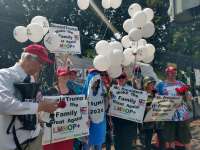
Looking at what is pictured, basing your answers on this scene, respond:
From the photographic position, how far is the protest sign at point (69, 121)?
19.7 ft

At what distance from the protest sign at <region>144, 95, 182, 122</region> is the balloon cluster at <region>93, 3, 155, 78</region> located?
905mm

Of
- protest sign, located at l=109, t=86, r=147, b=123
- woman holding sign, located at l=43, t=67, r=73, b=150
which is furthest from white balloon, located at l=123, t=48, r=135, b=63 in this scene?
woman holding sign, located at l=43, t=67, r=73, b=150

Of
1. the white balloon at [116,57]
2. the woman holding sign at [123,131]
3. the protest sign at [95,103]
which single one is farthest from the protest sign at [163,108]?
the protest sign at [95,103]

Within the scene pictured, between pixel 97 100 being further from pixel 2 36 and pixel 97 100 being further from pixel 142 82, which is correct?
pixel 2 36

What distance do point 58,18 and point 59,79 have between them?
23.2m

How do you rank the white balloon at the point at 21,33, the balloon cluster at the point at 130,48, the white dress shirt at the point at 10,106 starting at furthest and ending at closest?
the white balloon at the point at 21,33
the balloon cluster at the point at 130,48
the white dress shirt at the point at 10,106

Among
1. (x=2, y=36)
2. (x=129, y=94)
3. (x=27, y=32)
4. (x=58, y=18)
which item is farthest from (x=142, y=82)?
(x=58, y=18)

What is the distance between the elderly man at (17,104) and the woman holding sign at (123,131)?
330cm

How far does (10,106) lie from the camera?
4.20 metres

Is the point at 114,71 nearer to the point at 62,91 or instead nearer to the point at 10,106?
the point at 62,91

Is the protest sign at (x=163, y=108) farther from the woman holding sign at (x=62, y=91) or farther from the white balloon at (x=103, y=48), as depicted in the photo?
the woman holding sign at (x=62, y=91)

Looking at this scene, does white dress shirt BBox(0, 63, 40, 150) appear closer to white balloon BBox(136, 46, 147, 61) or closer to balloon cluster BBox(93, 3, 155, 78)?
balloon cluster BBox(93, 3, 155, 78)

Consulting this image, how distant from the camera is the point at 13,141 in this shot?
4.43 metres

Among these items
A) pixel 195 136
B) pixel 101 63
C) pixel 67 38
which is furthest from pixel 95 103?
pixel 195 136
